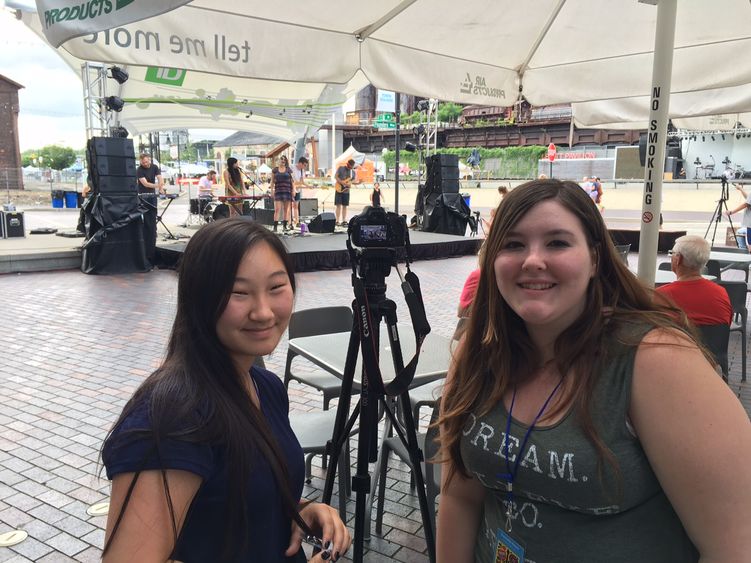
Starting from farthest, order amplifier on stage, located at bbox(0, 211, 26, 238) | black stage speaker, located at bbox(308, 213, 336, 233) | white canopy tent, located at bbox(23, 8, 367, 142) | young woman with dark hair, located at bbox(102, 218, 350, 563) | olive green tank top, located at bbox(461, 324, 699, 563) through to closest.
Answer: black stage speaker, located at bbox(308, 213, 336, 233), amplifier on stage, located at bbox(0, 211, 26, 238), white canopy tent, located at bbox(23, 8, 367, 142), olive green tank top, located at bbox(461, 324, 699, 563), young woman with dark hair, located at bbox(102, 218, 350, 563)

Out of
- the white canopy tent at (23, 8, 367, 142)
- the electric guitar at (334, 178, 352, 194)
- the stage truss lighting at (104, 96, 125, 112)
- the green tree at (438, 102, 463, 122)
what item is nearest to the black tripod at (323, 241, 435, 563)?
the white canopy tent at (23, 8, 367, 142)

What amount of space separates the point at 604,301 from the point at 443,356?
1.64 meters

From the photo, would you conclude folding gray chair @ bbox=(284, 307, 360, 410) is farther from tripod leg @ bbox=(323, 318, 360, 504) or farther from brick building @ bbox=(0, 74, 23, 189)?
brick building @ bbox=(0, 74, 23, 189)

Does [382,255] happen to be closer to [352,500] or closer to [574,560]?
[574,560]

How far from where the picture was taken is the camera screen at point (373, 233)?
2.03 m

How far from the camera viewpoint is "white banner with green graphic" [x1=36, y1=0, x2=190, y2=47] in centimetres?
164

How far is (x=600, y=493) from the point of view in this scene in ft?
3.52

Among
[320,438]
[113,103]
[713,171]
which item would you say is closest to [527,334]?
[320,438]

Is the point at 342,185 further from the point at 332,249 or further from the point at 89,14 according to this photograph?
the point at 89,14

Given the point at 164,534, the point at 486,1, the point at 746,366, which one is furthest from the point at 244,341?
the point at 746,366

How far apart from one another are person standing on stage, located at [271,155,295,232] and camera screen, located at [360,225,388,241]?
1217 cm

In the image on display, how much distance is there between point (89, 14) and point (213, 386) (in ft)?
4.34

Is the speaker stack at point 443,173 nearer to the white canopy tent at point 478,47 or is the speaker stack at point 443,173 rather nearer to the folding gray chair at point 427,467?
the white canopy tent at point 478,47

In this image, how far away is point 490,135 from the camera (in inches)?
1918
